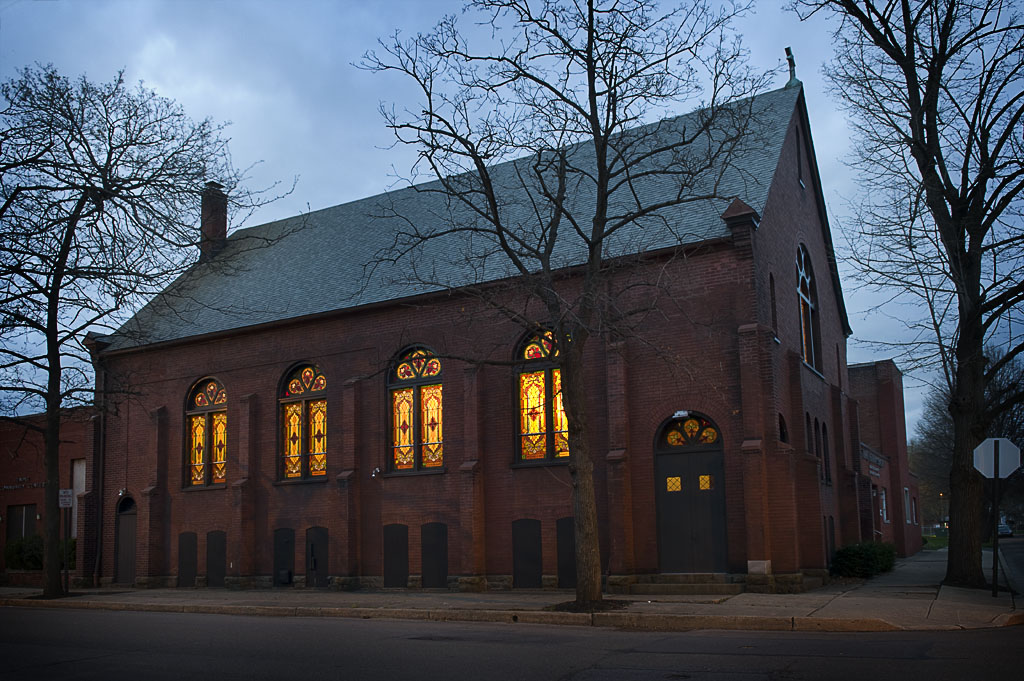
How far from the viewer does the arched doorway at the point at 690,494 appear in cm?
2077

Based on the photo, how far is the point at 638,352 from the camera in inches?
Answer: 866

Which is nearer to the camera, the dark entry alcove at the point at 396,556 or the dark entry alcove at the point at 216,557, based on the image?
the dark entry alcove at the point at 396,556

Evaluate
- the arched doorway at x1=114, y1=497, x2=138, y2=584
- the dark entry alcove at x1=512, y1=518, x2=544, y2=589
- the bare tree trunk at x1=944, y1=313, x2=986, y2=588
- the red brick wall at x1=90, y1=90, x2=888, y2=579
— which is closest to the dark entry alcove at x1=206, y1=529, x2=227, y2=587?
the red brick wall at x1=90, y1=90, x2=888, y2=579

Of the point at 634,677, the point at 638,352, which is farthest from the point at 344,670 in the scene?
the point at 638,352

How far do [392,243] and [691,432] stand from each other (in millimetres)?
12147

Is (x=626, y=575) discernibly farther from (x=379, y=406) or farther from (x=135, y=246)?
(x=135, y=246)

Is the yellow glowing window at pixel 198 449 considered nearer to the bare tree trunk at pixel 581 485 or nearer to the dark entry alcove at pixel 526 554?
the dark entry alcove at pixel 526 554

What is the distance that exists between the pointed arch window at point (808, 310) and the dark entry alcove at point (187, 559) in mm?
19312

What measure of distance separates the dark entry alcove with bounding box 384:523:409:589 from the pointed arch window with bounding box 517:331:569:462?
4.15 metres

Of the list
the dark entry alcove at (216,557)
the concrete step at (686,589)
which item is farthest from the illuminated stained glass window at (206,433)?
the concrete step at (686,589)

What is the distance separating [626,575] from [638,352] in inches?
201

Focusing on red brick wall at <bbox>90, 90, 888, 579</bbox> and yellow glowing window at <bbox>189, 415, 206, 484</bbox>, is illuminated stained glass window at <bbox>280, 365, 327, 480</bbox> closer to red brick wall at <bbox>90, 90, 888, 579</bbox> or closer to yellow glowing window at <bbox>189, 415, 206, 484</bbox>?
red brick wall at <bbox>90, 90, 888, 579</bbox>

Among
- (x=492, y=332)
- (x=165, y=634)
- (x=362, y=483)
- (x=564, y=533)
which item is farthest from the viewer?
(x=362, y=483)

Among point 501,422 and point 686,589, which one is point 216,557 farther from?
point 686,589
